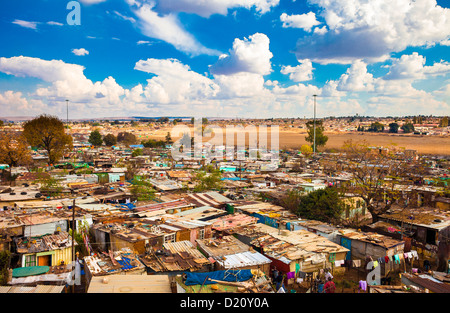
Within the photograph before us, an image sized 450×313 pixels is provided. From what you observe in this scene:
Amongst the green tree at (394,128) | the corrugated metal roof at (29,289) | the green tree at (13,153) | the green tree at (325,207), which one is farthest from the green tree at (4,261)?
the green tree at (394,128)

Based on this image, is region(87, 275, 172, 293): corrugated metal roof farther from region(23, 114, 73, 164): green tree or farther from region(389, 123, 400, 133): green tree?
region(389, 123, 400, 133): green tree

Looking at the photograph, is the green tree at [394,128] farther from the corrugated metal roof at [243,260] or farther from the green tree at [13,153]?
the corrugated metal roof at [243,260]

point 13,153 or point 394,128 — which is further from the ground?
point 394,128

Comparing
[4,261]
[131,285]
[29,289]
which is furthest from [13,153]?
[131,285]

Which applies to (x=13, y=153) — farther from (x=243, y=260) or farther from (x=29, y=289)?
(x=243, y=260)

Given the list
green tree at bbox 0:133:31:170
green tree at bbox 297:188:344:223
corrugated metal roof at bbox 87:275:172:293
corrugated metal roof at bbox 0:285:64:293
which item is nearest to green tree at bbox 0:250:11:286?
corrugated metal roof at bbox 0:285:64:293

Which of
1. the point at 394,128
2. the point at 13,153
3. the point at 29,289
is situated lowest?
the point at 29,289

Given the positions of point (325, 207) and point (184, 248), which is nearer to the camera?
point (184, 248)
